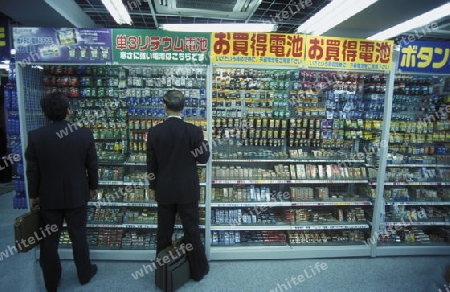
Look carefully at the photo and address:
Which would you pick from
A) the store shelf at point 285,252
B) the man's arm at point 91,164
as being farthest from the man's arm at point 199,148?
the store shelf at point 285,252

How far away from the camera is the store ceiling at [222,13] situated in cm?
528

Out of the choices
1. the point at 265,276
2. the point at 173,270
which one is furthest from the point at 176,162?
the point at 265,276

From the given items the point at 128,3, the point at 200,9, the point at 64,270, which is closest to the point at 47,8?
the point at 128,3

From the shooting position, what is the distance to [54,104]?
2.75 meters

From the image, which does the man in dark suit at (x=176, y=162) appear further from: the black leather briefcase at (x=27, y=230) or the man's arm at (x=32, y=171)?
the black leather briefcase at (x=27, y=230)

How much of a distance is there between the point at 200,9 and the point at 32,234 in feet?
14.5

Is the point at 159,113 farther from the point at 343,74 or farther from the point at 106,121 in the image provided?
the point at 343,74

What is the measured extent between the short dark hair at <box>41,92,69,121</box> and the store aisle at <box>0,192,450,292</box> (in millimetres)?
2051

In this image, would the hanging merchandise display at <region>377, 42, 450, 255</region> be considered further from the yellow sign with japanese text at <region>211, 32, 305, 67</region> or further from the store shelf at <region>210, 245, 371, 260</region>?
the yellow sign with japanese text at <region>211, 32, 305, 67</region>

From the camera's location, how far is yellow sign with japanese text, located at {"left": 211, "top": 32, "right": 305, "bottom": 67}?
338 cm

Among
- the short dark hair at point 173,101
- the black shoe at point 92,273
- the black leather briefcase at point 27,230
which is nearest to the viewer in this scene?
the black leather briefcase at point 27,230

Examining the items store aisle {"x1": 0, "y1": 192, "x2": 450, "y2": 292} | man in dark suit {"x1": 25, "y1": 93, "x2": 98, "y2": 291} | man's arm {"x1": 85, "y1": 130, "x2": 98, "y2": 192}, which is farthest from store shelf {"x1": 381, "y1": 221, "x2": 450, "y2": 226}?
man in dark suit {"x1": 25, "y1": 93, "x2": 98, "y2": 291}

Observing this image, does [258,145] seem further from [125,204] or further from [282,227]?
[125,204]

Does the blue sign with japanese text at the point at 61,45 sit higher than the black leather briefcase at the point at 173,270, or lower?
higher
